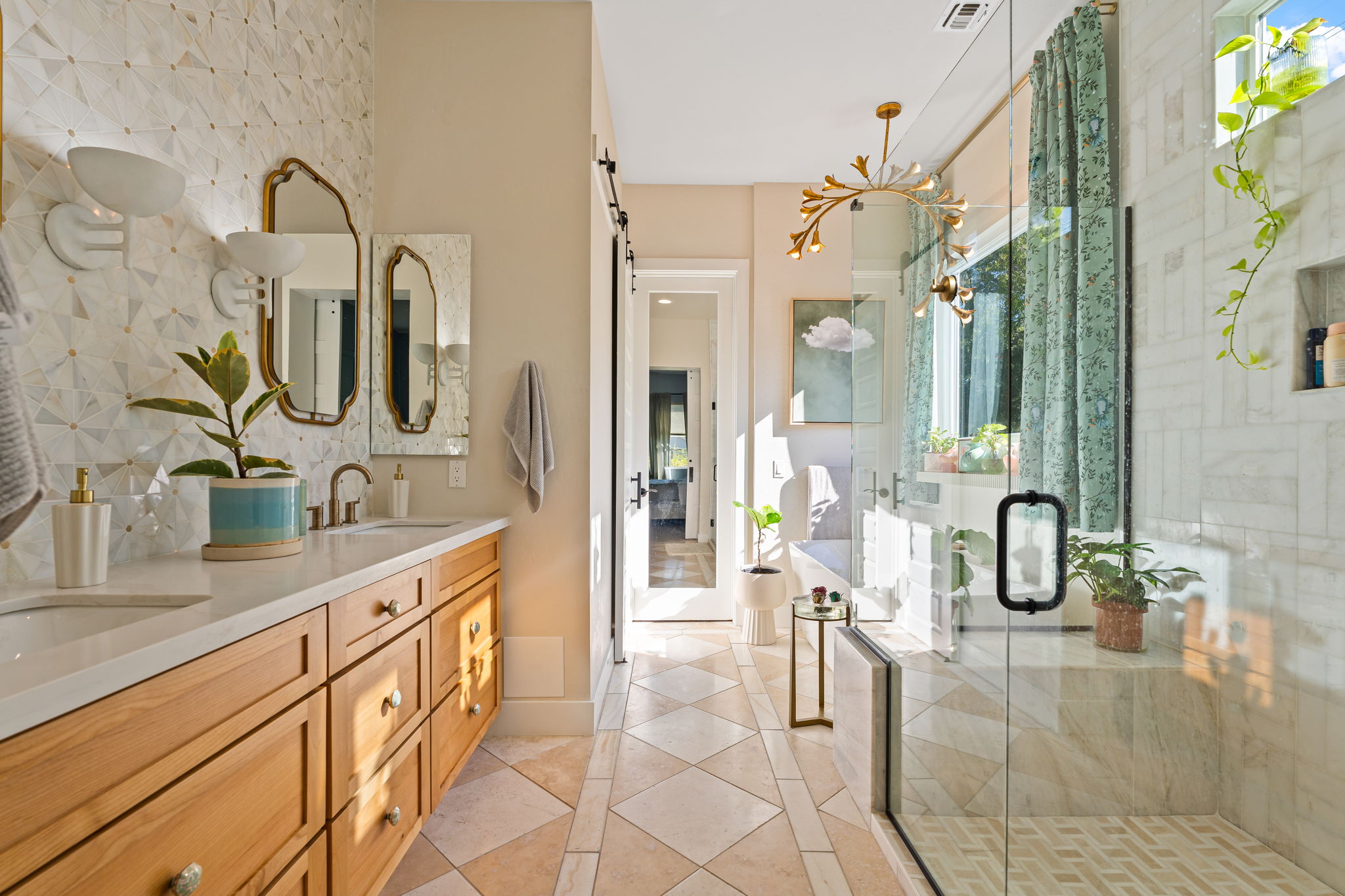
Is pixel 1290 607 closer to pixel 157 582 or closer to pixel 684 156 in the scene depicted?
pixel 157 582

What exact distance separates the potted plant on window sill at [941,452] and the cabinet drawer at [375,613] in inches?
54.1

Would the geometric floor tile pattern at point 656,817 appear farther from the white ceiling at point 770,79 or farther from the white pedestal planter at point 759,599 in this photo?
the white ceiling at point 770,79

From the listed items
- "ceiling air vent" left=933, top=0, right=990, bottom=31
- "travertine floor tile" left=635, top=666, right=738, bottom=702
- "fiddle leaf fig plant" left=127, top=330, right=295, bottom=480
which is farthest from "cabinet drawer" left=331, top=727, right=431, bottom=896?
"ceiling air vent" left=933, top=0, right=990, bottom=31

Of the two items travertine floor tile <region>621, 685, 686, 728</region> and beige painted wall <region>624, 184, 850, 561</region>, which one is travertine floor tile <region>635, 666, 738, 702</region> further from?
beige painted wall <region>624, 184, 850, 561</region>

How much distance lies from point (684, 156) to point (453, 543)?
9.57 feet

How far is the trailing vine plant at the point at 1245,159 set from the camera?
95 cm

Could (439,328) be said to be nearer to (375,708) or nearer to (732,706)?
(375,708)

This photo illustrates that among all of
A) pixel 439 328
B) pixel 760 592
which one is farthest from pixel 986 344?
pixel 760 592

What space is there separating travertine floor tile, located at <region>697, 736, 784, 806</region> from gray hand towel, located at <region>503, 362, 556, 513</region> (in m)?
1.14

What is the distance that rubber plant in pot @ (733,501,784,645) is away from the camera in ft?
12.1

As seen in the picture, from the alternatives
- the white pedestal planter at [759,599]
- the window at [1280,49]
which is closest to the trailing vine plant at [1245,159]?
the window at [1280,49]

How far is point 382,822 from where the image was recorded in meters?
1.46

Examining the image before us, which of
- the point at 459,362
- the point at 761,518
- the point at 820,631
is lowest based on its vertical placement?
the point at 820,631

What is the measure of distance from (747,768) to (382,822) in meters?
1.28
